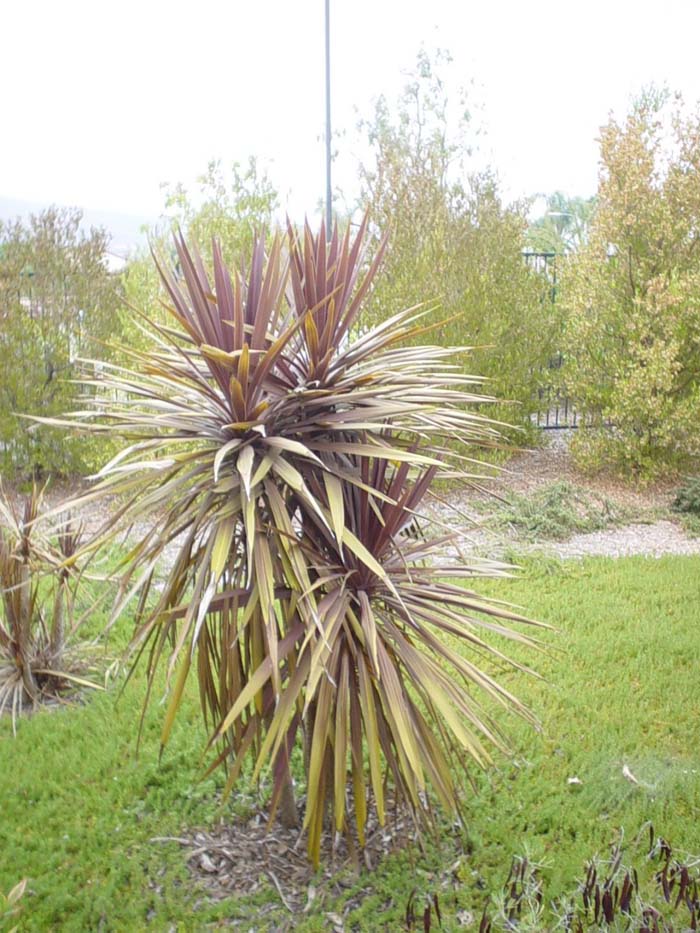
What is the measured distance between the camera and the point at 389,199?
356 inches

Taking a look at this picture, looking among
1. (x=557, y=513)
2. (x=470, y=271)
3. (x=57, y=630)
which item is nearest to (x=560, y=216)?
(x=470, y=271)

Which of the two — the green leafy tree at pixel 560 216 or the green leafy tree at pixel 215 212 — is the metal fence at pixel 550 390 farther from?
the green leafy tree at pixel 560 216

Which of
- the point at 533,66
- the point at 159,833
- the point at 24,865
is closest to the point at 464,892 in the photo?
the point at 159,833

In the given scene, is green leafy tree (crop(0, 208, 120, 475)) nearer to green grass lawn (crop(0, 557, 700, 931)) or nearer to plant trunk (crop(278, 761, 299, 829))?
green grass lawn (crop(0, 557, 700, 931))

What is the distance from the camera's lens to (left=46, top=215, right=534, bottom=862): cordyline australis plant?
96.7 inches

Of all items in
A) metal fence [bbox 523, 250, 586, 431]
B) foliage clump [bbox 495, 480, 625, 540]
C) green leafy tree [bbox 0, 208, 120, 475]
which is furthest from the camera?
metal fence [bbox 523, 250, 586, 431]

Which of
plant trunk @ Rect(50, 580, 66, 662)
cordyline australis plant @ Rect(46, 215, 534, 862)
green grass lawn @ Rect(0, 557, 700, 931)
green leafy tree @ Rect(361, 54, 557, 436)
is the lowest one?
green grass lawn @ Rect(0, 557, 700, 931)

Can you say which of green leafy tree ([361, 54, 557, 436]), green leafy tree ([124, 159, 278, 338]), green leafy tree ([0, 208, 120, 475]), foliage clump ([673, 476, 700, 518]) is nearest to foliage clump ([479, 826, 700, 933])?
foliage clump ([673, 476, 700, 518])

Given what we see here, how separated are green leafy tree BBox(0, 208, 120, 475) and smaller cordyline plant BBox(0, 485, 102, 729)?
3923 mm

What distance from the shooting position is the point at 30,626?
4.14 m

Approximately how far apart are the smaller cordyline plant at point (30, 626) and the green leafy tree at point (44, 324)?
3923 mm

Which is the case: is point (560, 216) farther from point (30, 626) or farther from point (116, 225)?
point (30, 626)

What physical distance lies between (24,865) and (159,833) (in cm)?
48

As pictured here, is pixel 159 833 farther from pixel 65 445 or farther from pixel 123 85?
pixel 123 85
